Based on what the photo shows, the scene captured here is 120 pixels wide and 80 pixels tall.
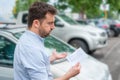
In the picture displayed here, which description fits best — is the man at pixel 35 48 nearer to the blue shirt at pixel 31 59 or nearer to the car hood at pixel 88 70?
→ the blue shirt at pixel 31 59

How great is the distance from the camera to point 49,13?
287 cm

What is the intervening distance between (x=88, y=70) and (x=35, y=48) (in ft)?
8.53

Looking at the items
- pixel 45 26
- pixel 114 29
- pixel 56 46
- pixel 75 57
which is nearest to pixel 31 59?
pixel 45 26

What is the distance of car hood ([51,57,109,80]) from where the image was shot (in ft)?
15.7

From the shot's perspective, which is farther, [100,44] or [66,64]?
[100,44]

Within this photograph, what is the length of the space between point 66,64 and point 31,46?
2407mm

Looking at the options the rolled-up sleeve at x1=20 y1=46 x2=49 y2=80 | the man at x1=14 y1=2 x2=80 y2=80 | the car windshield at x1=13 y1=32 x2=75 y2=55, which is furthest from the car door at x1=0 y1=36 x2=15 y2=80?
the rolled-up sleeve at x1=20 y1=46 x2=49 y2=80

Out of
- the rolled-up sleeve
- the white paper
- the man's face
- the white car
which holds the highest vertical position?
the man's face

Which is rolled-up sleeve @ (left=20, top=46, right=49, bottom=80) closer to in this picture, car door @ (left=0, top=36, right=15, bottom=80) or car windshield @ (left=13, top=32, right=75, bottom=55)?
car door @ (left=0, top=36, right=15, bottom=80)

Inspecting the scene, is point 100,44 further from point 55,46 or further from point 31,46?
point 31,46

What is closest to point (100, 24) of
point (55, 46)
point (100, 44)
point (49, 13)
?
point (100, 44)

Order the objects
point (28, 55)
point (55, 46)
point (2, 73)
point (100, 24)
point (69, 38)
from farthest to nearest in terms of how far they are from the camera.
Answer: point (100, 24)
point (69, 38)
point (55, 46)
point (2, 73)
point (28, 55)

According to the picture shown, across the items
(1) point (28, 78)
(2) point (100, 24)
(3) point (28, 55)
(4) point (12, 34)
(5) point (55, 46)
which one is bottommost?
(2) point (100, 24)

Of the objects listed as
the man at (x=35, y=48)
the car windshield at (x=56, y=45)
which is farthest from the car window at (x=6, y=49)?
the man at (x=35, y=48)
